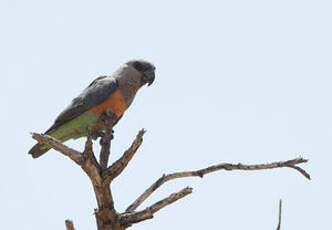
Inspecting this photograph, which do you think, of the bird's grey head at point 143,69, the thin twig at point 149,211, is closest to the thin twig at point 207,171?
the thin twig at point 149,211

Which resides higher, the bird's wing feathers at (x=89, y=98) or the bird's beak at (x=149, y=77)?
the bird's beak at (x=149, y=77)

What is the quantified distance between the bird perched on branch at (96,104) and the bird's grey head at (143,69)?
0.09 feet

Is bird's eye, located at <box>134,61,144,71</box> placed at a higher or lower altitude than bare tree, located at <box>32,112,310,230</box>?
higher

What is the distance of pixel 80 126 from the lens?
9.75 m

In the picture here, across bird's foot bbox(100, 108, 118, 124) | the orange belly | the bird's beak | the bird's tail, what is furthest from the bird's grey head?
the bird's tail

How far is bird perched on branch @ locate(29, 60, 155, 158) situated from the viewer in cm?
954

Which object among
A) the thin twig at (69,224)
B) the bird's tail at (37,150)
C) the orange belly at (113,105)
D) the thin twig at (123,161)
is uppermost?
the orange belly at (113,105)

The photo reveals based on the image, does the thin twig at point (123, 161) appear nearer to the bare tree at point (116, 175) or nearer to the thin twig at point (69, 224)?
the bare tree at point (116, 175)

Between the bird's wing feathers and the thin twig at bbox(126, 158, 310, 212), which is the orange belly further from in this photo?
the thin twig at bbox(126, 158, 310, 212)

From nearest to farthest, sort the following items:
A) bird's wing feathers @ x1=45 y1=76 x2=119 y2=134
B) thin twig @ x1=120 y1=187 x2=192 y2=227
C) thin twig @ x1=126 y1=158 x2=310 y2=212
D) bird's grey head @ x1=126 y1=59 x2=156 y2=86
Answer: thin twig @ x1=120 y1=187 x2=192 y2=227 < thin twig @ x1=126 y1=158 x2=310 y2=212 < bird's wing feathers @ x1=45 y1=76 x2=119 y2=134 < bird's grey head @ x1=126 y1=59 x2=156 y2=86

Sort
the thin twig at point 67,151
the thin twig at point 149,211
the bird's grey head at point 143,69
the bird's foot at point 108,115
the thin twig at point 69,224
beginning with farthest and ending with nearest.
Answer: the bird's grey head at point 143,69
the bird's foot at point 108,115
the thin twig at point 67,151
the thin twig at point 149,211
the thin twig at point 69,224

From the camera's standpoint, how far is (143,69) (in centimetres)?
1040

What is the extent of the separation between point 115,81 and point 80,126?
1173 mm

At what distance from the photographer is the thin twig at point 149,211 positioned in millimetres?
6441
